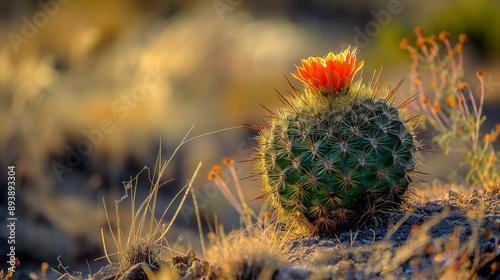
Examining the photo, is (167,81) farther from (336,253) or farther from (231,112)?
(336,253)

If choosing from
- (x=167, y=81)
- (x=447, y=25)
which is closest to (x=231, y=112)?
(x=167, y=81)

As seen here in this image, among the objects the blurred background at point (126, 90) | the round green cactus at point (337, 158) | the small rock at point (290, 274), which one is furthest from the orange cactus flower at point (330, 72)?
the blurred background at point (126, 90)

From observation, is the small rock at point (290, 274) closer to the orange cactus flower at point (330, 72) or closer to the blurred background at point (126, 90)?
the orange cactus flower at point (330, 72)

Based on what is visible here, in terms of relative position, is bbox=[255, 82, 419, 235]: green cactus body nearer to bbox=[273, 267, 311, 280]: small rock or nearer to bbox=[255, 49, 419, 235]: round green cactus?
bbox=[255, 49, 419, 235]: round green cactus

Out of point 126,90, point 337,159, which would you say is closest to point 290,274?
point 337,159

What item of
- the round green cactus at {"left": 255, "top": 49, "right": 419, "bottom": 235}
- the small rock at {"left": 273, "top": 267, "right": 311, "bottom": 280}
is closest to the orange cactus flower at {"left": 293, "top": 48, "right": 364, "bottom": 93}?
the round green cactus at {"left": 255, "top": 49, "right": 419, "bottom": 235}

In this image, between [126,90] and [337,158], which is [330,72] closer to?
[337,158]
